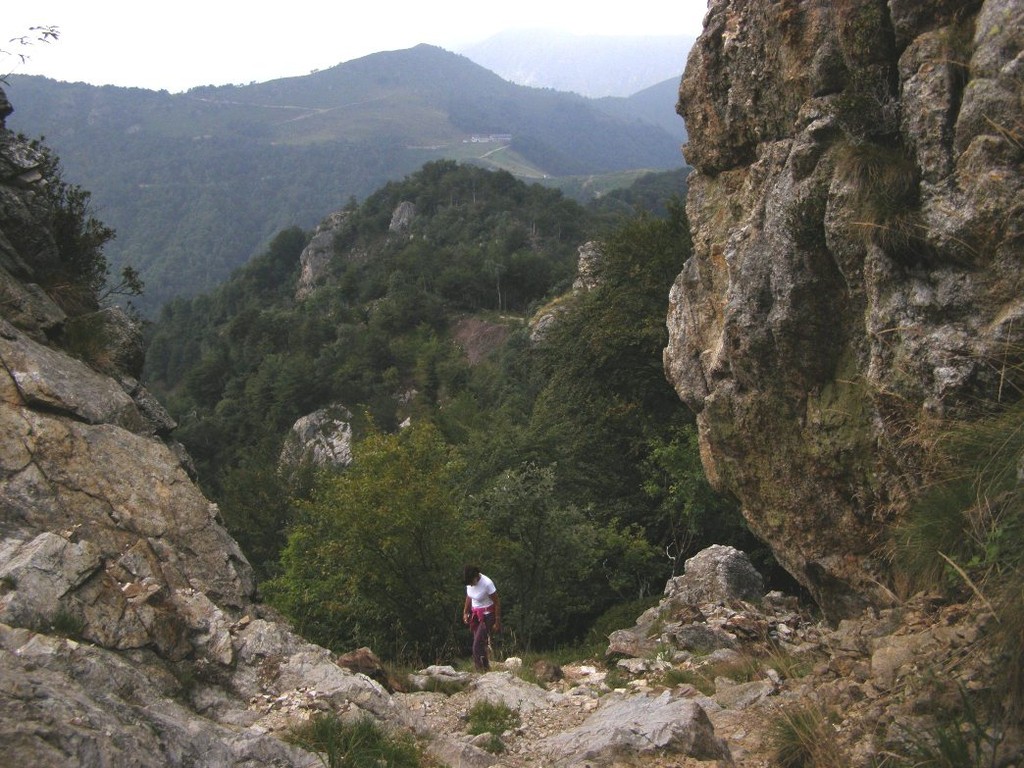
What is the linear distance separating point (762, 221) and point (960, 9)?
105 inches

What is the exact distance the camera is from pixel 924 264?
657cm

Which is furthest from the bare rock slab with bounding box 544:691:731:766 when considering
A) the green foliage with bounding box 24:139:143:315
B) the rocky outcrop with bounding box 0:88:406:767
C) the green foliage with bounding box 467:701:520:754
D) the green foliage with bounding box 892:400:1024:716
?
the green foliage with bounding box 24:139:143:315

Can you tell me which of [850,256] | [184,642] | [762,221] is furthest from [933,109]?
[184,642]

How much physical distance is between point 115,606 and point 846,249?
270 inches

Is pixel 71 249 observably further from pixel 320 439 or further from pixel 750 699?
pixel 320 439

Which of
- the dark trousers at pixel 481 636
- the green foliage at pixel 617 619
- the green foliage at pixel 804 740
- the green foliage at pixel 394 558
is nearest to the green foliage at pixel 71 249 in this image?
the green foliage at pixel 394 558

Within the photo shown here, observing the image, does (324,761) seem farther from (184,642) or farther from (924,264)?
(924,264)

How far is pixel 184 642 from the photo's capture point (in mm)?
6367

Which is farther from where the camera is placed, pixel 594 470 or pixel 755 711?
pixel 594 470

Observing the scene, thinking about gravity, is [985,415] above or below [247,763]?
above

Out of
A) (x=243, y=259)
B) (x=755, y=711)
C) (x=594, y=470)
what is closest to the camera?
(x=755, y=711)

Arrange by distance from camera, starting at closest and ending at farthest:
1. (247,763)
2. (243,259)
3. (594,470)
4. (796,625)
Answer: (247,763), (796,625), (594,470), (243,259)

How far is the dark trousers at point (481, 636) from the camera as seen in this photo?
9.37m

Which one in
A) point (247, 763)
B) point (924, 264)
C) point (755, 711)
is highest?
point (924, 264)
